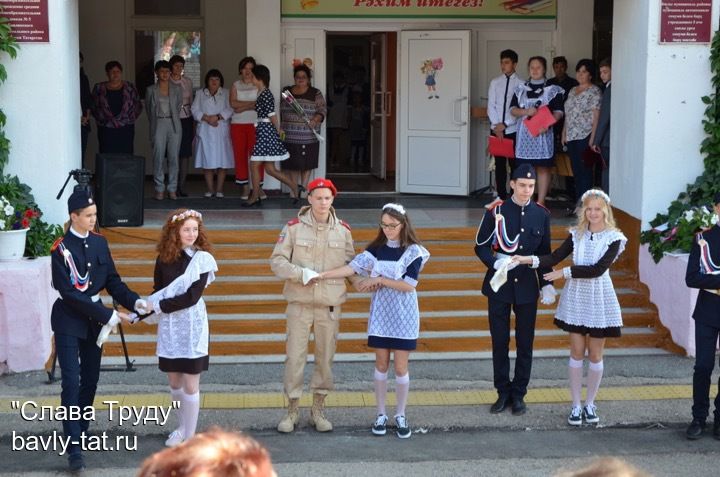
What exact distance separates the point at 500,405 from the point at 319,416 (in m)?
1.39

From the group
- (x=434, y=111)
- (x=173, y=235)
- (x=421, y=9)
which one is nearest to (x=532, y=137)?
(x=434, y=111)

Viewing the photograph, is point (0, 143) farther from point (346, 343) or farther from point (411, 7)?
point (411, 7)

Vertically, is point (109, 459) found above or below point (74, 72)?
below

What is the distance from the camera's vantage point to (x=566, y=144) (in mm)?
12875

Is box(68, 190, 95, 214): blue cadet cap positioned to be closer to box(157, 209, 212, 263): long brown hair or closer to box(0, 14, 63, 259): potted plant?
box(157, 209, 212, 263): long brown hair

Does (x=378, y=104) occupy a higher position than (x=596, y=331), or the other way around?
(x=378, y=104)

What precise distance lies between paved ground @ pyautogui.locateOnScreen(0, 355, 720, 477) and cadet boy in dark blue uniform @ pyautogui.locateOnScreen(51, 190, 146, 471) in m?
0.45

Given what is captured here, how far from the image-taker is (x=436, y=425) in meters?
8.32

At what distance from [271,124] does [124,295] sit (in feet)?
20.2

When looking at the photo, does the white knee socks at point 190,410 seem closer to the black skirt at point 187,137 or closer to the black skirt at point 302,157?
the black skirt at point 302,157

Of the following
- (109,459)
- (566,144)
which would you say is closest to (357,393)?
(109,459)

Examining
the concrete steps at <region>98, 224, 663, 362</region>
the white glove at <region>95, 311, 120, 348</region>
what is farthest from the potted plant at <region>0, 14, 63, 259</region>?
the white glove at <region>95, 311, 120, 348</region>

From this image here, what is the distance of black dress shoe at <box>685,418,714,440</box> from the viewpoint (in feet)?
26.3

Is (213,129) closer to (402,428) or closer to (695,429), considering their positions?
(402,428)
